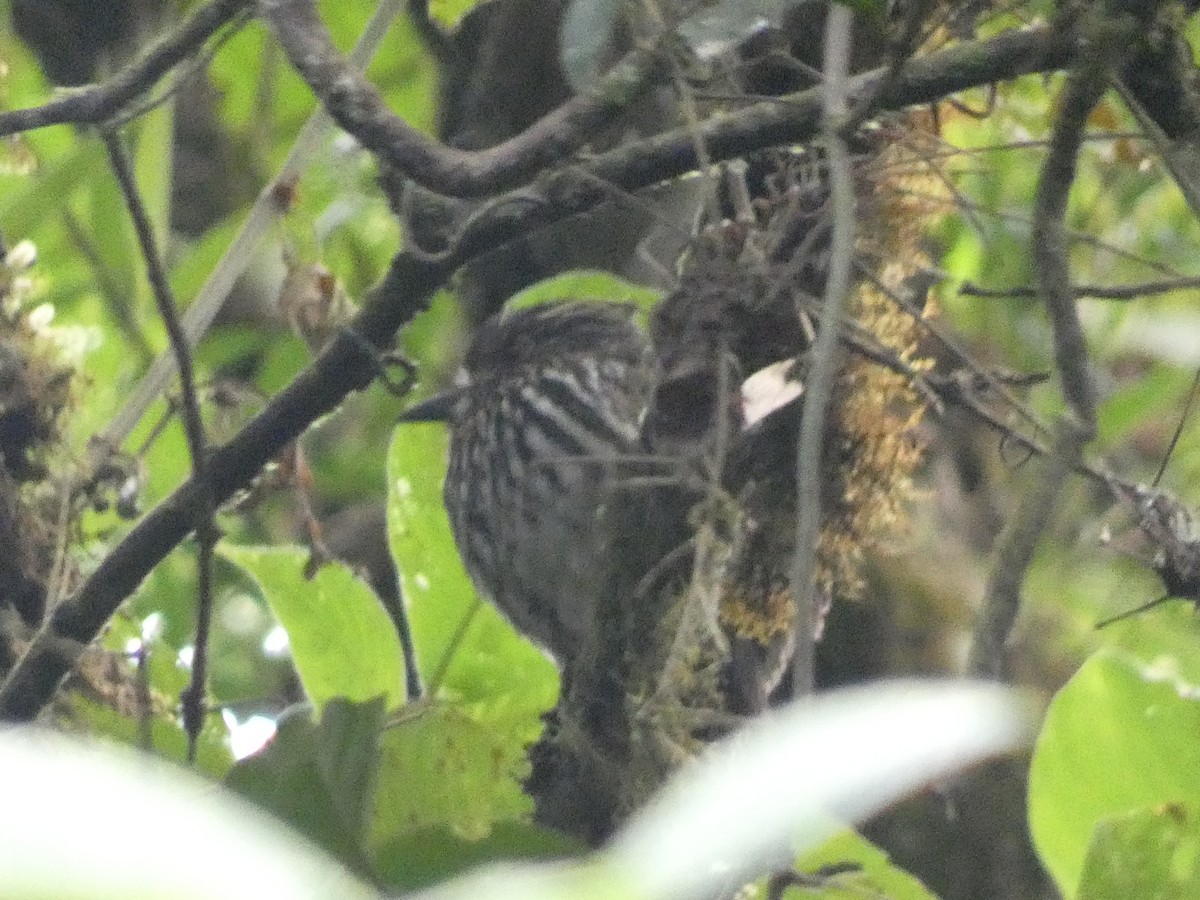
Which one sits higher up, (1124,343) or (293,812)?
(293,812)

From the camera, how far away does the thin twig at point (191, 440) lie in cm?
131

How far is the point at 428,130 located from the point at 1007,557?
1.64 metres

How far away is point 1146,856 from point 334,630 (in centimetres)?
89

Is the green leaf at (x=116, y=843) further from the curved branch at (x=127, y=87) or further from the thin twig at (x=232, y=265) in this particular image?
the thin twig at (x=232, y=265)

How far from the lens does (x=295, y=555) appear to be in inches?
67.4

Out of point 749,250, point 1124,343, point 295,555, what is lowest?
point 1124,343

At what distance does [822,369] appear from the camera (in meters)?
0.96

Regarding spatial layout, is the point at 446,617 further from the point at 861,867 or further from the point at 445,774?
the point at 861,867

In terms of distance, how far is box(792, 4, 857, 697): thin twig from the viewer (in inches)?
33.6

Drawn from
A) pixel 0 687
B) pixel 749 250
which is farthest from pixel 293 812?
pixel 0 687

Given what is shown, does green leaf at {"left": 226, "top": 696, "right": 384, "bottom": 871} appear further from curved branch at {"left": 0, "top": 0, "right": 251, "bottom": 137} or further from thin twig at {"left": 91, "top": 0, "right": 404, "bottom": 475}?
thin twig at {"left": 91, "top": 0, "right": 404, "bottom": 475}

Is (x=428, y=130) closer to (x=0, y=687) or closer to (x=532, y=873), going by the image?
(x=0, y=687)

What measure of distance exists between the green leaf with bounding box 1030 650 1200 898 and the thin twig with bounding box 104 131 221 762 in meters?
0.59

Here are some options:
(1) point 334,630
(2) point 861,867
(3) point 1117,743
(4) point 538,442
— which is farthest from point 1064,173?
(4) point 538,442
